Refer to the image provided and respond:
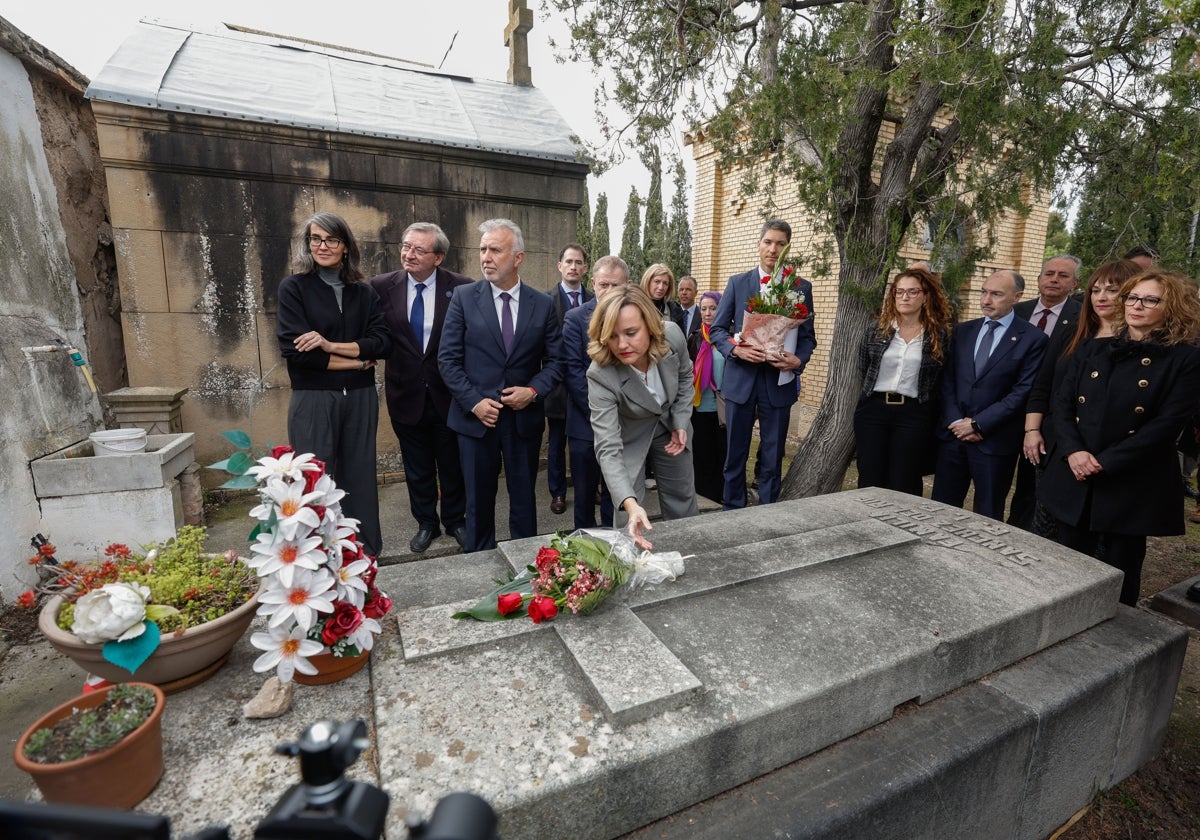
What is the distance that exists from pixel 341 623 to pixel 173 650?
43cm

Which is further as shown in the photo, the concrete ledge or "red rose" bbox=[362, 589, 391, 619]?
"red rose" bbox=[362, 589, 391, 619]

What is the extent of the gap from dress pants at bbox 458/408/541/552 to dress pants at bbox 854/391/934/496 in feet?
7.46

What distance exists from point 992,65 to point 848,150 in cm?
152

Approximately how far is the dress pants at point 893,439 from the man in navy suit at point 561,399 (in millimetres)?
2184

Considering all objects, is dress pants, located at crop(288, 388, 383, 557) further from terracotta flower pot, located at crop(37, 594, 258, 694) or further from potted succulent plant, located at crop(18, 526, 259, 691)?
terracotta flower pot, located at crop(37, 594, 258, 694)

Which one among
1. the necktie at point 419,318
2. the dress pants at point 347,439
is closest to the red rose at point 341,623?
the dress pants at point 347,439

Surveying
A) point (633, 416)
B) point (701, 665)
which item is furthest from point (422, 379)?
point (701, 665)

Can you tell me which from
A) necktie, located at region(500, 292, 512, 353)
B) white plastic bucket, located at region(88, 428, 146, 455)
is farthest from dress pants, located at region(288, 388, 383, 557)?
white plastic bucket, located at region(88, 428, 146, 455)

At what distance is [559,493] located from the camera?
16.6 ft

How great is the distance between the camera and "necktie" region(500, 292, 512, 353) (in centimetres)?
380

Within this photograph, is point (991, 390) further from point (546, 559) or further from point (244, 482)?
point (244, 482)

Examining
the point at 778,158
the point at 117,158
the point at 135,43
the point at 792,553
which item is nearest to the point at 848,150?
the point at 778,158

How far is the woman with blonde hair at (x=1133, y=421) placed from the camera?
9.60ft

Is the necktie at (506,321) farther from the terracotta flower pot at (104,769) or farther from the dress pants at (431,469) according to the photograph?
the terracotta flower pot at (104,769)
